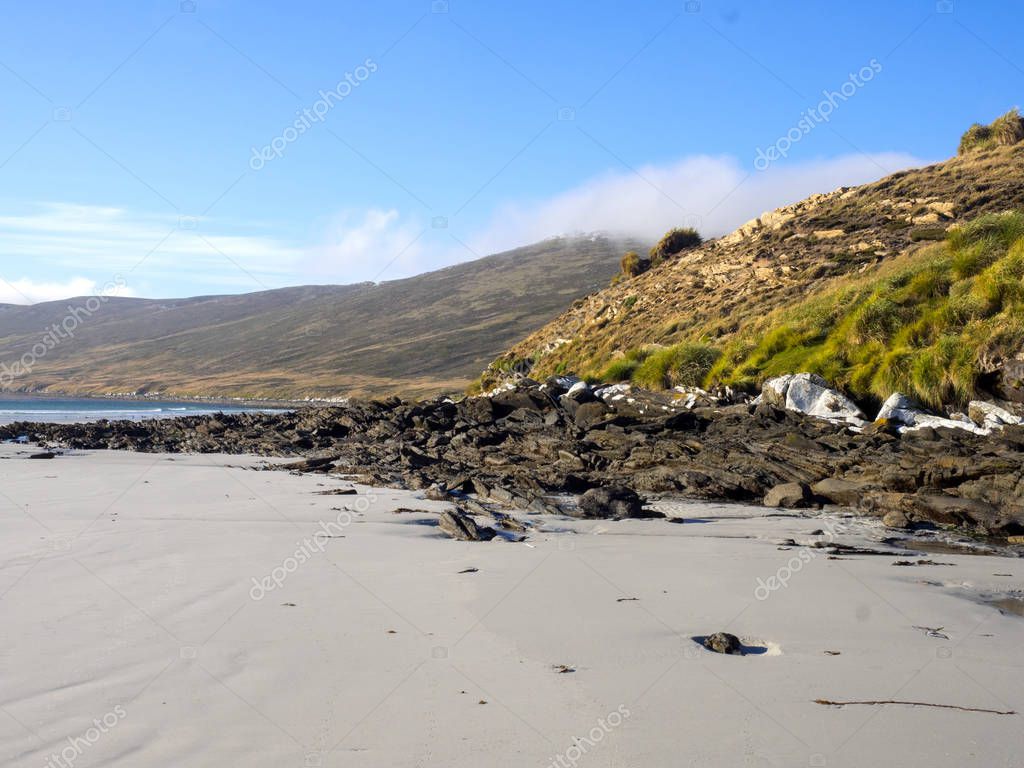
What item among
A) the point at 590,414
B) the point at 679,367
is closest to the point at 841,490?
the point at 590,414

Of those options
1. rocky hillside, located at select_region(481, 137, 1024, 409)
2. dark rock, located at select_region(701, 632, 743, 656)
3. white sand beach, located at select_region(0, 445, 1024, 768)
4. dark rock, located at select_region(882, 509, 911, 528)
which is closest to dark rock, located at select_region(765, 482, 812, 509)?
dark rock, located at select_region(882, 509, 911, 528)

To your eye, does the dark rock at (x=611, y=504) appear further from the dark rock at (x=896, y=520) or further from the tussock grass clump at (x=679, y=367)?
the tussock grass clump at (x=679, y=367)

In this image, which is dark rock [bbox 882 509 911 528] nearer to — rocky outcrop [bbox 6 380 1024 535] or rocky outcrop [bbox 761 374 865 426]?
rocky outcrop [bbox 6 380 1024 535]

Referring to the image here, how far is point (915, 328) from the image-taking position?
1839 centimetres

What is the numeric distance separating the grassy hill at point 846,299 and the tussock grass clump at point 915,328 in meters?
0.04

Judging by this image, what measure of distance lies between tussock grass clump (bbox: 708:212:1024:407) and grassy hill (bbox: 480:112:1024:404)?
0.04 metres

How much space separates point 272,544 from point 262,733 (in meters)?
4.89

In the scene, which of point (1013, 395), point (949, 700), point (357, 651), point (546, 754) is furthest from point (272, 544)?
point (1013, 395)

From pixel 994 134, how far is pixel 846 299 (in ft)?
72.1

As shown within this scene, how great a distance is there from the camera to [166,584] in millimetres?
6754

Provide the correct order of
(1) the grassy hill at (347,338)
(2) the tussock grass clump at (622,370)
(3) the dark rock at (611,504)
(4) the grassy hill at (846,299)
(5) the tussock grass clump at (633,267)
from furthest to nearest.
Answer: (1) the grassy hill at (347,338) < (5) the tussock grass clump at (633,267) < (2) the tussock grass clump at (622,370) < (4) the grassy hill at (846,299) < (3) the dark rock at (611,504)

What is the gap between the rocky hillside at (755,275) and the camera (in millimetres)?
25711

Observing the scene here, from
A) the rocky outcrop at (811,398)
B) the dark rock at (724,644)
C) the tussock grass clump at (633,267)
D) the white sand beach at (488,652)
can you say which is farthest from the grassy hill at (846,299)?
the dark rock at (724,644)

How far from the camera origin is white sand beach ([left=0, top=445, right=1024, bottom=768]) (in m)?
3.90
